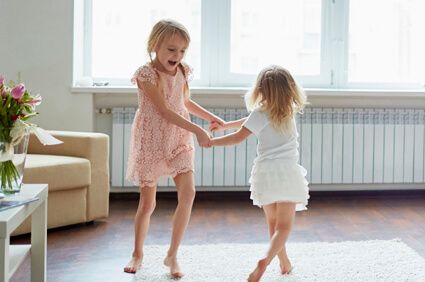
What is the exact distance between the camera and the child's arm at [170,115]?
2736 mm

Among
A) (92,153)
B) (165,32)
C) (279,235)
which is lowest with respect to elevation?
(279,235)

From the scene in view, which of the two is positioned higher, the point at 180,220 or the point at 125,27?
the point at 125,27

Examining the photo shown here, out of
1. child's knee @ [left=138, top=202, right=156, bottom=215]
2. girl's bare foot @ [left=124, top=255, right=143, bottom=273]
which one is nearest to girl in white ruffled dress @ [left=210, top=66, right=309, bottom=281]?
child's knee @ [left=138, top=202, right=156, bottom=215]

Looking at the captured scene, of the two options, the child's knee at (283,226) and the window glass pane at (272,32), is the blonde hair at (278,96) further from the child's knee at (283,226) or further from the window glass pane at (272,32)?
the window glass pane at (272,32)

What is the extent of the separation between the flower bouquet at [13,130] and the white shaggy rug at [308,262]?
2.52 ft

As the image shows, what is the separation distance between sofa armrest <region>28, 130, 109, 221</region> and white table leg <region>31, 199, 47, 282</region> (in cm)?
138

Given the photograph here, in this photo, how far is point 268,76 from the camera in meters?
2.67

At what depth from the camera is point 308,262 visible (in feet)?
9.68

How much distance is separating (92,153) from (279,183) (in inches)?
58.1

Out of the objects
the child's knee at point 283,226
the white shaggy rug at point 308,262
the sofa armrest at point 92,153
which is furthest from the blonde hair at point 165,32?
the sofa armrest at point 92,153

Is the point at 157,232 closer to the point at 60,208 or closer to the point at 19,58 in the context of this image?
the point at 60,208

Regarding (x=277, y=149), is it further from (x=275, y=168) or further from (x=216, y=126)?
(x=216, y=126)

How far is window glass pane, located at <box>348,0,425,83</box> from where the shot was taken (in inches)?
194

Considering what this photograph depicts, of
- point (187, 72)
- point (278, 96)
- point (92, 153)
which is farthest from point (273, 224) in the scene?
point (92, 153)
